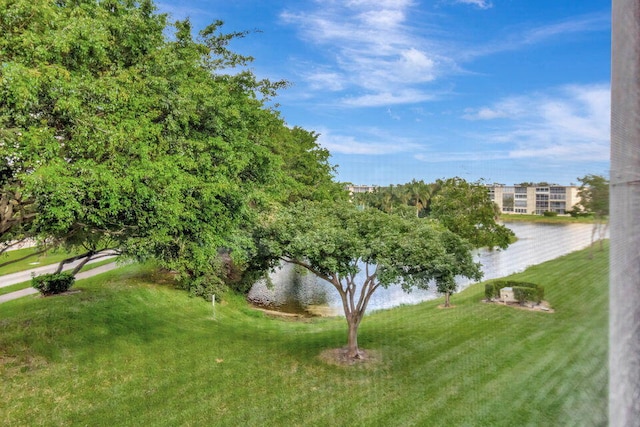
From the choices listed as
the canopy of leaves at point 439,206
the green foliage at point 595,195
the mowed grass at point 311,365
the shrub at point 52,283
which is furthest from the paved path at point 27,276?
the green foliage at point 595,195

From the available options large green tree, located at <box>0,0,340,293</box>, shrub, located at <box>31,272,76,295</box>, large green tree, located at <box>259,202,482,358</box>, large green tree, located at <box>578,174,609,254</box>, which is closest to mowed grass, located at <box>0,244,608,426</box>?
large green tree, located at <box>578,174,609,254</box>

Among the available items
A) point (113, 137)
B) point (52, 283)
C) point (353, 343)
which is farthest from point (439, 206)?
point (52, 283)

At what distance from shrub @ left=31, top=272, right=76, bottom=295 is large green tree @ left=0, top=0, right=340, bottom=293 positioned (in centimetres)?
163

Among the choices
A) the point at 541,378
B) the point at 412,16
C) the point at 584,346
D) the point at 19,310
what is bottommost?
the point at 19,310

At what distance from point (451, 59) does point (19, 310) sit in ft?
17.6

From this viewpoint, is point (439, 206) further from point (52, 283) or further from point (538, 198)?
point (52, 283)

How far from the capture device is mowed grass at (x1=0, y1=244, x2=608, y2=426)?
2.79 feet

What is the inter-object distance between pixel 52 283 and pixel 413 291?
4.93m

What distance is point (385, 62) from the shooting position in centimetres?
187

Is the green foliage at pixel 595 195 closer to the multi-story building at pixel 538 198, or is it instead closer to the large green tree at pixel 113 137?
the multi-story building at pixel 538 198

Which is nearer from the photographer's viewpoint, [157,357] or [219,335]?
[157,357]

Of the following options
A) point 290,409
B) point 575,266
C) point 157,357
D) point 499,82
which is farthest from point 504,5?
point 157,357

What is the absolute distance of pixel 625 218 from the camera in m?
0.47

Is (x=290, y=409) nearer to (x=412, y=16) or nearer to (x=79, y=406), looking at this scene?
(x=79, y=406)
